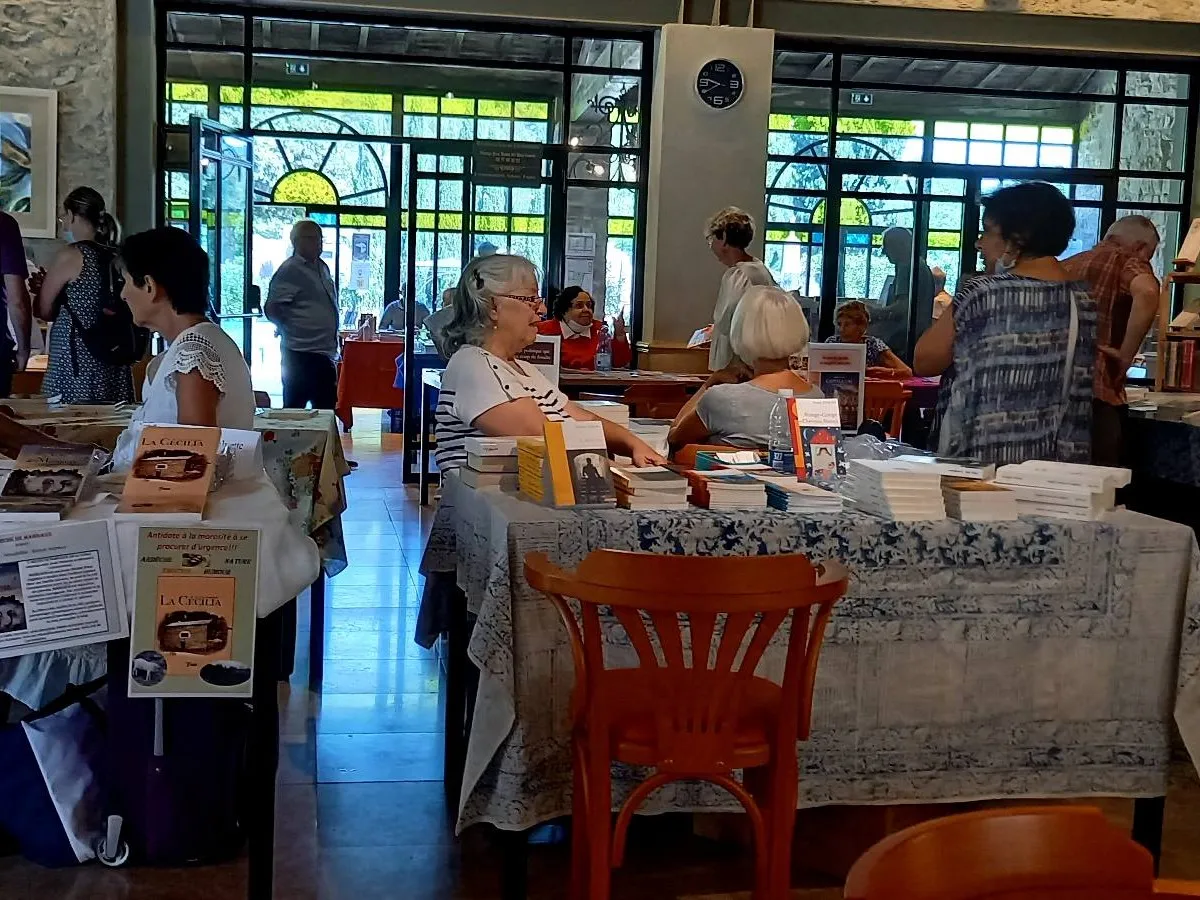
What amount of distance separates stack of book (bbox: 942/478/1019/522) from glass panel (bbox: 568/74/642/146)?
745 centimetres

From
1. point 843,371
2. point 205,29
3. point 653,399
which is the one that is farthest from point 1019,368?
point 205,29

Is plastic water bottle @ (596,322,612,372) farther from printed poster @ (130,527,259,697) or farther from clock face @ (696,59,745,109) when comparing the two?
printed poster @ (130,527,259,697)

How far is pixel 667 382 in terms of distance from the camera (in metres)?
7.32

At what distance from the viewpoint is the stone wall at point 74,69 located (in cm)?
856

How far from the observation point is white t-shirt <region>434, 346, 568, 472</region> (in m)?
3.38

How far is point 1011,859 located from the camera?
106 cm

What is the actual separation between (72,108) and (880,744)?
7.72 m

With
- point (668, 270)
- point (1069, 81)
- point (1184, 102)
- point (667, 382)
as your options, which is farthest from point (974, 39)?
point (667, 382)

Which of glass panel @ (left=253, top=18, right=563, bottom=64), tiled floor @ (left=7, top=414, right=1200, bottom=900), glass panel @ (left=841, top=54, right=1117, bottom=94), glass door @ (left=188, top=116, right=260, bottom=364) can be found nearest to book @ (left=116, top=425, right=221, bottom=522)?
tiled floor @ (left=7, top=414, right=1200, bottom=900)

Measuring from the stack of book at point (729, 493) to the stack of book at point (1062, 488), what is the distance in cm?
57

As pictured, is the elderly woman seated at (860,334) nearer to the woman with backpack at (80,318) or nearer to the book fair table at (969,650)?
the woman with backpack at (80,318)

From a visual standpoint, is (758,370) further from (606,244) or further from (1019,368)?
(606,244)

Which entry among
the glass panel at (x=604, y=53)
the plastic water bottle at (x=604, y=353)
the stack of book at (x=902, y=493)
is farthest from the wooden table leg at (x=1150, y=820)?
the glass panel at (x=604, y=53)

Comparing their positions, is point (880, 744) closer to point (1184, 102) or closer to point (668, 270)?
point (668, 270)
